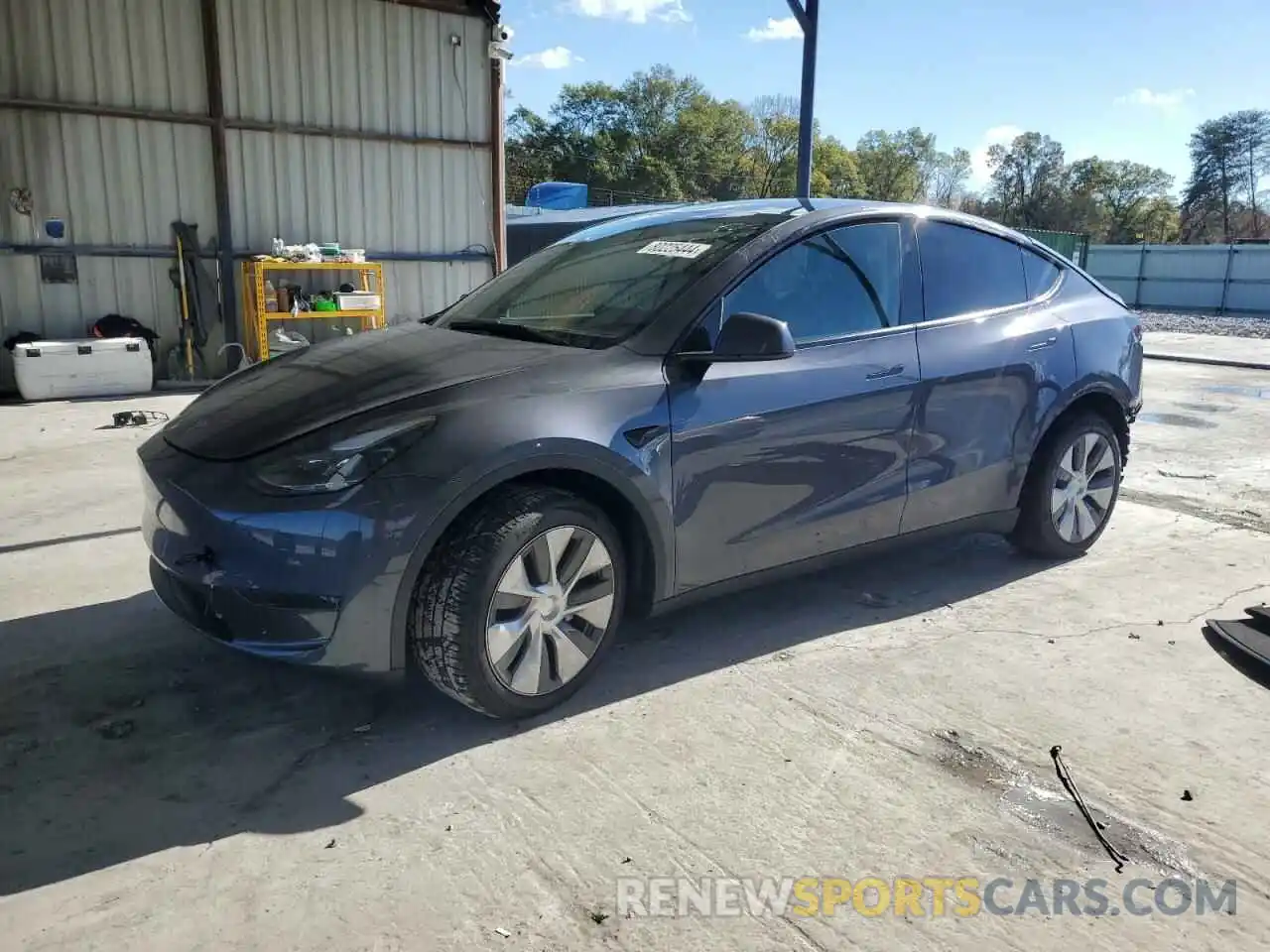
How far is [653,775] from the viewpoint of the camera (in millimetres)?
2691

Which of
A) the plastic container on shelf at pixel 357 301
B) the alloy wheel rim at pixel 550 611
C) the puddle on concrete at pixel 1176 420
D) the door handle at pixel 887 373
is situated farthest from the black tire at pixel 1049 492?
the plastic container on shelf at pixel 357 301

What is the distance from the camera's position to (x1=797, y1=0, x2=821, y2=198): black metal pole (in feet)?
29.9

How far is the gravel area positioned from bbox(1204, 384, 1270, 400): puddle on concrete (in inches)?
323

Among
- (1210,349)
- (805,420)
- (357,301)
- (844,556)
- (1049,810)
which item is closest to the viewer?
(1049,810)

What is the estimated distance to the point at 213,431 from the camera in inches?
116

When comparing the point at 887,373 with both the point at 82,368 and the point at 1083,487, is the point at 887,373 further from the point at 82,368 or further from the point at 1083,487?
the point at 82,368

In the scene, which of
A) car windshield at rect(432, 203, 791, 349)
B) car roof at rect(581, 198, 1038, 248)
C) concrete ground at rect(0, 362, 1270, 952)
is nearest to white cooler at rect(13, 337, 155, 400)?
concrete ground at rect(0, 362, 1270, 952)

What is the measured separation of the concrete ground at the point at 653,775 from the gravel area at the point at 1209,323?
1840 cm

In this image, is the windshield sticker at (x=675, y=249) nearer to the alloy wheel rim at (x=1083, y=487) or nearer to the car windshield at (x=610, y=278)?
the car windshield at (x=610, y=278)

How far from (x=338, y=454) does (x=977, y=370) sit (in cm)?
257

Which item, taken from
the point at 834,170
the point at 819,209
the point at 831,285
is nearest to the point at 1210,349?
the point at 819,209

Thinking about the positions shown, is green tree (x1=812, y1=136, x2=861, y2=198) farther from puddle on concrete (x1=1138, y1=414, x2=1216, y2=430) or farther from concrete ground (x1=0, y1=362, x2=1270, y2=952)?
concrete ground (x1=0, y1=362, x2=1270, y2=952)

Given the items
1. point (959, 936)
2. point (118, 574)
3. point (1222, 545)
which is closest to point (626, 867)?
point (959, 936)

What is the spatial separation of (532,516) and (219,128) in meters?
9.49
